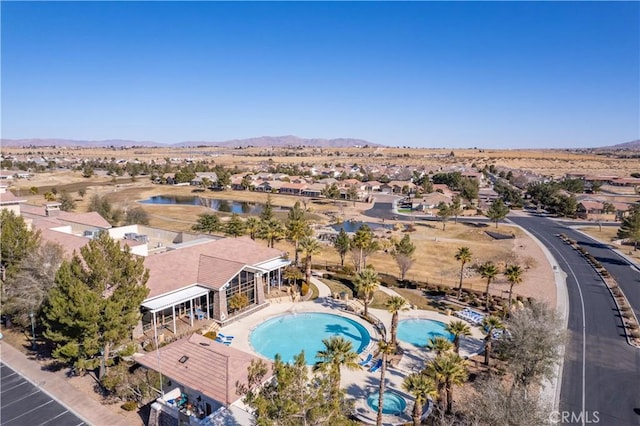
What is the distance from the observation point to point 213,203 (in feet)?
401

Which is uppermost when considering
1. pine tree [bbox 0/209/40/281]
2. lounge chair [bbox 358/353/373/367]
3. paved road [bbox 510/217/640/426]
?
pine tree [bbox 0/209/40/281]

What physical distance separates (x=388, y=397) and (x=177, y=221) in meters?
74.1

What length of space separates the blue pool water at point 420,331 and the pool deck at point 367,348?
705 millimetres

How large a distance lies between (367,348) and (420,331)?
730 centimetres

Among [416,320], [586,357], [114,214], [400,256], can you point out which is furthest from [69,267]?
[114,214]

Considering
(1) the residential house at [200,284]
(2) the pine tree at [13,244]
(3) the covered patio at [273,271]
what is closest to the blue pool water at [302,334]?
(1) the residential house at [200,284]

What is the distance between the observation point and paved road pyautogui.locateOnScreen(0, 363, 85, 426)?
23938 mm

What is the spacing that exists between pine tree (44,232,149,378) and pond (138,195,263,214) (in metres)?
80.1

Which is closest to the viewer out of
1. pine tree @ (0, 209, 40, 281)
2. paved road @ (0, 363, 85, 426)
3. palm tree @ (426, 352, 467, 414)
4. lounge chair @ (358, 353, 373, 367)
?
palm tree @ (426, 352, 467, 414)

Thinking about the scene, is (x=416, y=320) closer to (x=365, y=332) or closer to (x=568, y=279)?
(x=365, y=332)

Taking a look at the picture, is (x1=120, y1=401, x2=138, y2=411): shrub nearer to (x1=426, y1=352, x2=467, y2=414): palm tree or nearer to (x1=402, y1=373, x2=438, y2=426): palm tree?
(x1=402, y1=373, x2=438, y2=426): palm tree

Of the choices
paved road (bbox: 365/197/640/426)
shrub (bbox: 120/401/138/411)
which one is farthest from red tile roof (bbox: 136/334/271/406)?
paved road (bbox: 365/197/640/426)

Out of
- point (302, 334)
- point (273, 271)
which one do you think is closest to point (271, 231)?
point (273, 271)

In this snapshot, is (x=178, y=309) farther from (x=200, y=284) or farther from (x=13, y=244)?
(x=13, y=244)
